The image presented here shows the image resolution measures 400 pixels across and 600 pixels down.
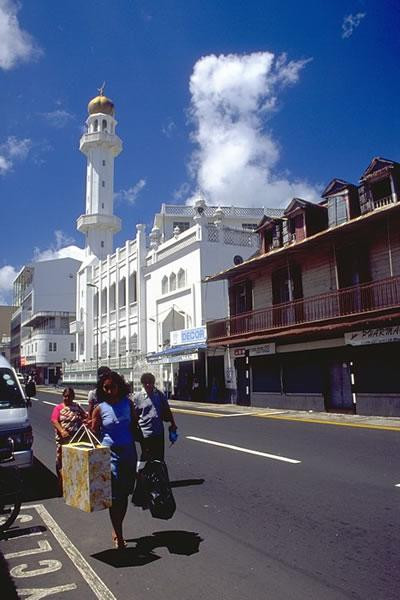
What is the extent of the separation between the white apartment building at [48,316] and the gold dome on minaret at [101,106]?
2479 cm

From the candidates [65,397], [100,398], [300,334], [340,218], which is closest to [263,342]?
[300,334]

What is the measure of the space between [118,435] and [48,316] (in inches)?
2781

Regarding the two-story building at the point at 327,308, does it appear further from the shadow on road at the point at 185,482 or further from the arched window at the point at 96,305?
the arched window at the point at 96,305

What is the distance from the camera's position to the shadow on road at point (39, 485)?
7031 millimetres

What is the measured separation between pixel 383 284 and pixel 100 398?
47.4 feet

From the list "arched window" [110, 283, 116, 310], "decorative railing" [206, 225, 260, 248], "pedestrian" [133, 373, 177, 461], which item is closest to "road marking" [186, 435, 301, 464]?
"pedestrian" [133, 373, 177, 461]

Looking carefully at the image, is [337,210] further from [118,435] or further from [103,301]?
[103,301]

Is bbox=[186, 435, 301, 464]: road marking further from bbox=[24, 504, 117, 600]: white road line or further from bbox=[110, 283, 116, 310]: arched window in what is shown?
bbox=[110, 283, 116, 310]: arched window

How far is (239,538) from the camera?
Answer: 4.88 metres

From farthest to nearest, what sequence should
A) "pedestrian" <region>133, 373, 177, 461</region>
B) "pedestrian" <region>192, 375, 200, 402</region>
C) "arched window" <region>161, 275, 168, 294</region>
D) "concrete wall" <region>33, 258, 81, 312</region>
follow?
1. "concrete wall" <region>33, 258, 81, 312</region>
2. "arched window" <region>161, 275, 168, 294</region>
3. "pedestrian" <region>192, 375, 200, 402</region>
4. "pedestrian" <region>133, 373, 177, 461</region>

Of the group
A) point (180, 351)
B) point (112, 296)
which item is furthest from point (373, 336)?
point (112, 296)

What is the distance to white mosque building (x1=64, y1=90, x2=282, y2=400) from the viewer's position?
30406 mm


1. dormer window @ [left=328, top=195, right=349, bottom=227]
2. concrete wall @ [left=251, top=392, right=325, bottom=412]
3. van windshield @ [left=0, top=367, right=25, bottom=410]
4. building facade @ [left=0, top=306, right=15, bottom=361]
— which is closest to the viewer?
van windshield @ [left=0, top=367, right=25, bottom=410]

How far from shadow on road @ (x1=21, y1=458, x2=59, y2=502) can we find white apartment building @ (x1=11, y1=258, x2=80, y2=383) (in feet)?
190
